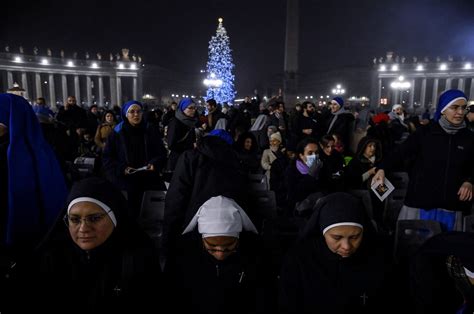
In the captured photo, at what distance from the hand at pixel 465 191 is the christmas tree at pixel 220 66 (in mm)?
34792

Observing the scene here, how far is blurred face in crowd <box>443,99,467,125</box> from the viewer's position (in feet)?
12.1

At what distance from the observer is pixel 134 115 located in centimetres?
547

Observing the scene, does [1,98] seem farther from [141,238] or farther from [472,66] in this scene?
[472,66]

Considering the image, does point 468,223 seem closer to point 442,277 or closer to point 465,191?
point 465,191

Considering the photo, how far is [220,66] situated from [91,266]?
37879 mm

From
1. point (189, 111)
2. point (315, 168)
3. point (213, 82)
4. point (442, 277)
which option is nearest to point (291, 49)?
point (213, 82)

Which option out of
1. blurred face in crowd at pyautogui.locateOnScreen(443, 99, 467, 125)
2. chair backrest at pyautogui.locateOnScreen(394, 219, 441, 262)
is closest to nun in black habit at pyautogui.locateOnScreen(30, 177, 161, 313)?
chair backrest at pyautogui.locateOnScreen(394, 219, 441, 262)

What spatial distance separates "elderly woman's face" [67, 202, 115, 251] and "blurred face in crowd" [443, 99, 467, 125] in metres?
3.26

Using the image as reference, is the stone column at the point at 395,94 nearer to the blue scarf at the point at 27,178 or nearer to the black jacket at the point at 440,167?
the black jacket at the point at 440,167

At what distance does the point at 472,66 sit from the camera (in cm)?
7106

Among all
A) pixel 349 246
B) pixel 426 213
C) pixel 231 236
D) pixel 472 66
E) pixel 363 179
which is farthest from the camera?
pixel 472 66

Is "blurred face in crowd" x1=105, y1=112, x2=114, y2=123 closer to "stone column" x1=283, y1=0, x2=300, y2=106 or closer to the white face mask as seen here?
the white face mask

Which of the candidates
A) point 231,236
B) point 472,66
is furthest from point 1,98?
point 472,66

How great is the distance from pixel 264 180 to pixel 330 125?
13.3ft
